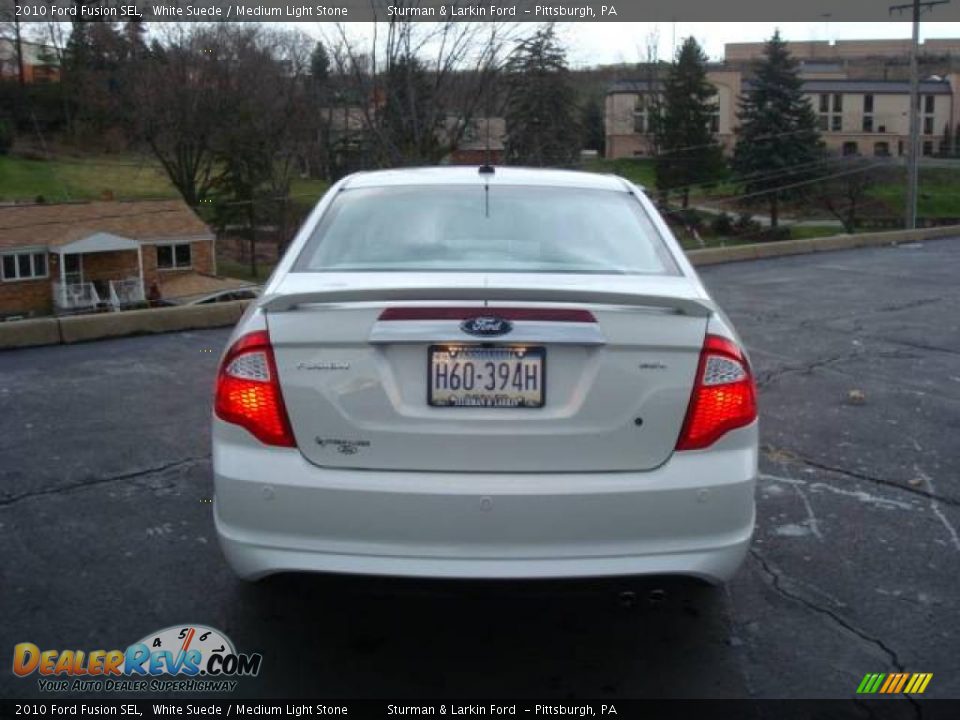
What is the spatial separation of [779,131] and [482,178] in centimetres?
5863

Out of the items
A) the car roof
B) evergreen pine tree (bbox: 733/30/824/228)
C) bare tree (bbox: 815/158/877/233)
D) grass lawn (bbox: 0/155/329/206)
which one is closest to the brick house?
grass lawn (bbox: 0/155/329/206)

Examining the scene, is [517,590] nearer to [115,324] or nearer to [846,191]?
[115,324]

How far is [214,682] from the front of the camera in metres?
3.11

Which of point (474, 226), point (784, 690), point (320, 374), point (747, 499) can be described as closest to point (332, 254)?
point (474, 226)

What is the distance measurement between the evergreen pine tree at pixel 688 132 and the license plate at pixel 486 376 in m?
61.1

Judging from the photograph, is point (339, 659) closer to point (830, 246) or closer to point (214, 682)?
point (214, 682)

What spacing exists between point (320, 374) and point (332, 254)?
87cm

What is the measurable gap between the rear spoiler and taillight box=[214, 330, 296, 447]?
0.46 ft

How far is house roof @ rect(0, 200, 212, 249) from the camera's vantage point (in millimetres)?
40344

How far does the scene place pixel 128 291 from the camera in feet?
138

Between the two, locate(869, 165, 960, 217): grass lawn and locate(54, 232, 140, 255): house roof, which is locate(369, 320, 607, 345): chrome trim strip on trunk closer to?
locate(54, 232, 140, 255): house roof

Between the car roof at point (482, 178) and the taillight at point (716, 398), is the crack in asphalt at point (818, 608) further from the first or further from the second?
the car roof at point (482, 178)

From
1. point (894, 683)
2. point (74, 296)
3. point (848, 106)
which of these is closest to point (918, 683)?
point (894, 683)

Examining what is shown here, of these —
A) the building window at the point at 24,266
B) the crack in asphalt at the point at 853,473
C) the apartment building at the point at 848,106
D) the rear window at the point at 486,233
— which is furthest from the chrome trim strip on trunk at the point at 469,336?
the apartment building at the point at 848,106
